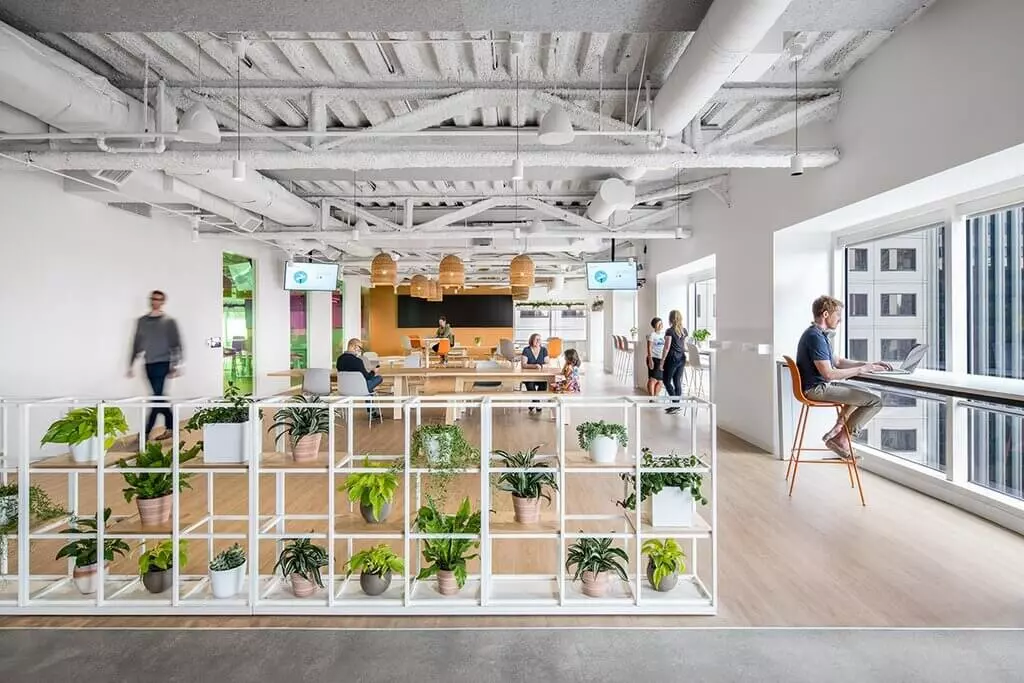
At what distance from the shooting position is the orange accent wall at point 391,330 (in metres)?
20.0

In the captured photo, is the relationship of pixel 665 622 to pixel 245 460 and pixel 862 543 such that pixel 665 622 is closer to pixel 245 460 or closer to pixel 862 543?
pixel 862 543

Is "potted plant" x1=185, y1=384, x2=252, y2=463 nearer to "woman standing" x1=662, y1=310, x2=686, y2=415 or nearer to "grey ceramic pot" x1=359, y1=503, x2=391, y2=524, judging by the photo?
"grey ceramic pot" x1=359, y1=503, x2=391, y2=524

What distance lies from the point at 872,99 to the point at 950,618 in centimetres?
368

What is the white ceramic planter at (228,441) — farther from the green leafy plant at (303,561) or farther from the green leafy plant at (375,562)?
the green leafy plant at (375,562)

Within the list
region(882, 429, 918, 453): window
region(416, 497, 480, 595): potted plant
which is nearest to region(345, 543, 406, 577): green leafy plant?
region(416, 497, 480, 595): potted plant

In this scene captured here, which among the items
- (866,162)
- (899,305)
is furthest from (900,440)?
(866,162)

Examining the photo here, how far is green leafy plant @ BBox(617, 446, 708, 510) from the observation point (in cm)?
286

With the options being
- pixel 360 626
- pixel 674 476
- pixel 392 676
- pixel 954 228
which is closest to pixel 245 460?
pixel 360 626

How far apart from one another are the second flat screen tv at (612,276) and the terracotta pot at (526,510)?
24.2 ft

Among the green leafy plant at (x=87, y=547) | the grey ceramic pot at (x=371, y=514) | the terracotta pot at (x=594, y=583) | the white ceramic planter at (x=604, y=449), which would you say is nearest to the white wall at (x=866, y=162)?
the white ceramic planter at (x=604, y=449)

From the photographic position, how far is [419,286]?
951 cm

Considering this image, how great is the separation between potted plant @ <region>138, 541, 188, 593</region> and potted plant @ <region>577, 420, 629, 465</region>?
2.07m

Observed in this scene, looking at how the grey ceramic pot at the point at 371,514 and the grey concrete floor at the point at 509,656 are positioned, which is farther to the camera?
the grey ceramic pot at the point at 371,514

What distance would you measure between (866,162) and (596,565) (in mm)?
3869
